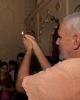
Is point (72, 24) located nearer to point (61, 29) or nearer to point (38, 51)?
point (61, 29)

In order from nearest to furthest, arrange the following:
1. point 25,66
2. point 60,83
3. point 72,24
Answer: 1. point 60,83
2. point 72,24
3. point 25,66

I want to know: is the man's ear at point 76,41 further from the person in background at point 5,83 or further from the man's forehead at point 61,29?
the person in background at point 5,83

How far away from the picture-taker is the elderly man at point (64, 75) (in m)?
1.19

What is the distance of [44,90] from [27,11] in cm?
630

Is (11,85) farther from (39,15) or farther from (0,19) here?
(0,19)

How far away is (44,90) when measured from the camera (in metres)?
1.22

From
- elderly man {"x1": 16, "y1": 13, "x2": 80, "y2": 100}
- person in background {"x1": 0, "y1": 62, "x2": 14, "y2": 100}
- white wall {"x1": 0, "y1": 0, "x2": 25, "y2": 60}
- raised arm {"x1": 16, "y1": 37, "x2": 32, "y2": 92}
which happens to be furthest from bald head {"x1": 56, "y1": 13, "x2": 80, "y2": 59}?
white wall {"x1": 0, "y1": 0, "x2": 25, "y2": 60}

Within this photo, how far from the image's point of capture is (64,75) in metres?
1.20

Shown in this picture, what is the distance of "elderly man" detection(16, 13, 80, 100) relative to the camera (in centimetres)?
119

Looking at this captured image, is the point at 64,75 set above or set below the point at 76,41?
below

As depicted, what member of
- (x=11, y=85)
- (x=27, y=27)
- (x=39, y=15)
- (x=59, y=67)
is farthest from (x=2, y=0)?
(x=59, y=67)

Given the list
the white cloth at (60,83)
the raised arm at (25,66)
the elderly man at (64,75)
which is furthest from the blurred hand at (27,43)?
the white cloth at (60,83)

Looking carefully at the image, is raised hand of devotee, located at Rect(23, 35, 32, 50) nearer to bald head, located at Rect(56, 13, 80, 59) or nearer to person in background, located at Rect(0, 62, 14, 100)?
bald head, located at Rect(56, 13, 80, 59)

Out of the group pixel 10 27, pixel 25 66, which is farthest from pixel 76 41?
pixel 10 27
